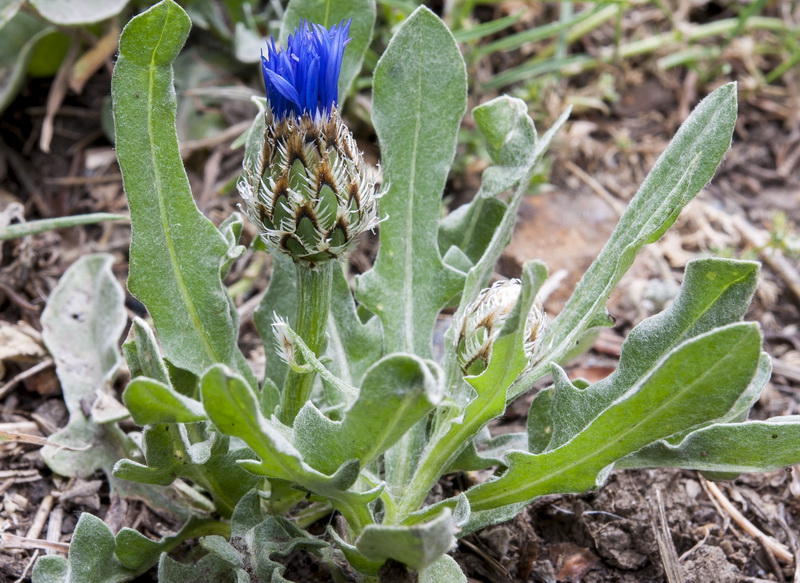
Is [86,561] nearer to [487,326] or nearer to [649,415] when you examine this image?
[487,326]

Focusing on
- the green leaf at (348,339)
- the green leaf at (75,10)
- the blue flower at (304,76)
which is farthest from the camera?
the green leaf at (75,10)

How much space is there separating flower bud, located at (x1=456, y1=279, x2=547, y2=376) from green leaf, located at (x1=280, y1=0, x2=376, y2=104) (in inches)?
34.6

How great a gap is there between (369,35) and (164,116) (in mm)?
833

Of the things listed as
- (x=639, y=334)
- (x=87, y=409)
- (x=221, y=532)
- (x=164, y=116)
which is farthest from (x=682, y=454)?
(x=87, y=409)

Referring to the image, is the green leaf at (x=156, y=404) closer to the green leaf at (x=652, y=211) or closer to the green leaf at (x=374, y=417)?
the green leaf at (x=374, y=417)

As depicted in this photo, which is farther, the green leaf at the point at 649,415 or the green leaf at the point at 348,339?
the green leaf at the point at 348,339

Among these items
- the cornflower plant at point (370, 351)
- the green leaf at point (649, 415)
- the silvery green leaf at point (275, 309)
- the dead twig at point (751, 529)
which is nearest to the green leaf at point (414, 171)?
the cornflower plant at point (370, 351)

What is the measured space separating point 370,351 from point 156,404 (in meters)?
0.87

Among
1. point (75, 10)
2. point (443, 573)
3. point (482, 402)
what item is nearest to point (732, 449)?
point (482, 402)

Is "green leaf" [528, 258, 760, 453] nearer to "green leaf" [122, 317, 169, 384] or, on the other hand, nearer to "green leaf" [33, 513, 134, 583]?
"green leaf" [122, 317, 169, 384]

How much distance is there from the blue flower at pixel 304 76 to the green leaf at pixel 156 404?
2.33 ft

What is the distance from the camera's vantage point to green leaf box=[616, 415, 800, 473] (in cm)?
202

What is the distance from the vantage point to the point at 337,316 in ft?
8.43

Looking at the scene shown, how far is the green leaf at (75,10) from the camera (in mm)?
3555
